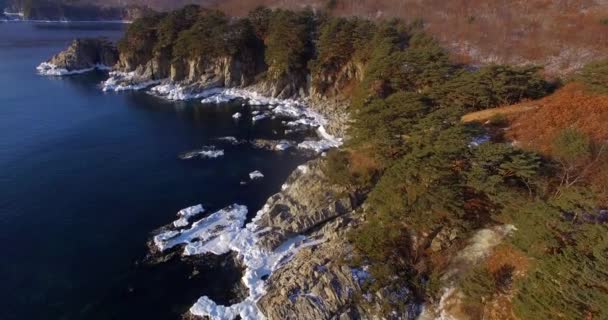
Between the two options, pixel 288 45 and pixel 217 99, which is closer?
pixel 288 45

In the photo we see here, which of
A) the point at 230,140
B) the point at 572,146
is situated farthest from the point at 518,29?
the point at 572,146

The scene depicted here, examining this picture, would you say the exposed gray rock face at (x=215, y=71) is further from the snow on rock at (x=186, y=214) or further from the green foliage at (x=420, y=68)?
the snow on rock at (x=186, y=214)

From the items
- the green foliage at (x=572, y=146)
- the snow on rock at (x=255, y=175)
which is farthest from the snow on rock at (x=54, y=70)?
the green foliage at (x=572, y=146)

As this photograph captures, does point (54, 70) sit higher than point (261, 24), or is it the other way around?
point (261, 24)

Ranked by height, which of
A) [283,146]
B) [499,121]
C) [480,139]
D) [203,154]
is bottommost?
[203,154]

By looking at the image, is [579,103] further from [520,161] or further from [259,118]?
[259,118]

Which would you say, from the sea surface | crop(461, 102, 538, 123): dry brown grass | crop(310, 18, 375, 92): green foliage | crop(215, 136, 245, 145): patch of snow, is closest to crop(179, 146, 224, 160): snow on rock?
the sea surface

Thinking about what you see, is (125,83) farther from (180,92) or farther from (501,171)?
(501,171)
